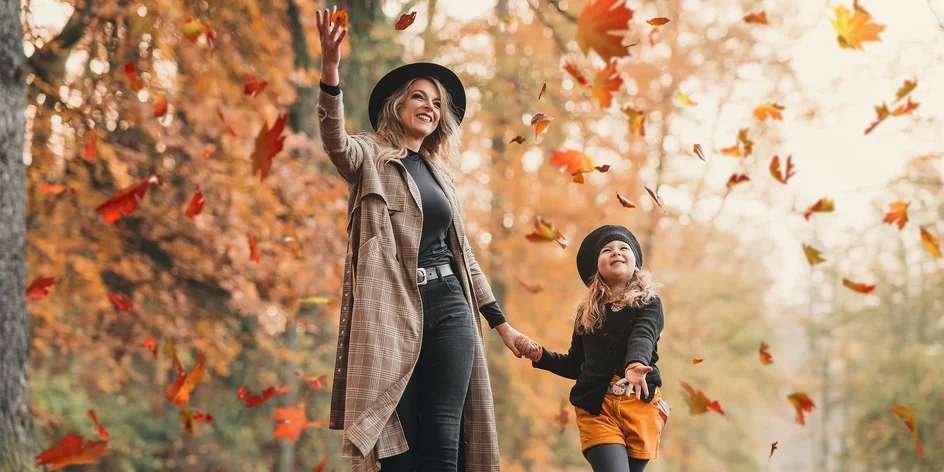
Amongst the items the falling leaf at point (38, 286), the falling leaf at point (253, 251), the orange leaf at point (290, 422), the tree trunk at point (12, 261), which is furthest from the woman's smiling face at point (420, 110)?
the orange leaf at point (290, 422)

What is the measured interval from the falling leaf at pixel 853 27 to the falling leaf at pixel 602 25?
220 centimetres

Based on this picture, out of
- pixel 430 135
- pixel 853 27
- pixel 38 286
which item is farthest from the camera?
pixel 38 286

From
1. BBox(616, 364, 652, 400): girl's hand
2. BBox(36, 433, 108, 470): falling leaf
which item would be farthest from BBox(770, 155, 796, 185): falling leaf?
BBox(36, 433, 108, 470): falling leaf

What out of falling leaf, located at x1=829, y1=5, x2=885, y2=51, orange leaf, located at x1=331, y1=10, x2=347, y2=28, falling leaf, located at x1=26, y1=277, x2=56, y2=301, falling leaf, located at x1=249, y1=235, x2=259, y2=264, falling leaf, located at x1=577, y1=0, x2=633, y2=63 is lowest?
orange leaf, located at x1=331, y1=10, x2=347, y2=28

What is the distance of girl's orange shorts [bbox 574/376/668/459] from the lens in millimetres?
2965

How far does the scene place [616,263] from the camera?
3184 millimetres

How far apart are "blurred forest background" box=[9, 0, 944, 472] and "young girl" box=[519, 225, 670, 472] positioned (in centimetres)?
239

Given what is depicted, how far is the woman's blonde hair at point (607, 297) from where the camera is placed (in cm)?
309

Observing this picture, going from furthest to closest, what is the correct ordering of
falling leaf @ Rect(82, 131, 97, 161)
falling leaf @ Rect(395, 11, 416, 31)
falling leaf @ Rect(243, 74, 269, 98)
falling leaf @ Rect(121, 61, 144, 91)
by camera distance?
falling leaf @ Rect(243, 74, 269, 98), falling leaf @ Rect(82, 131, 97, 161), falling leaf @ Rect(121, 61, 144, 91), falling leaf @ Rect(395, 11, 416, 31)

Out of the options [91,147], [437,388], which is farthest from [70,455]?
[91,147]

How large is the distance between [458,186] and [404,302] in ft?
27.2

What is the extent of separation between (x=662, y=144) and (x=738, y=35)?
5.81ft

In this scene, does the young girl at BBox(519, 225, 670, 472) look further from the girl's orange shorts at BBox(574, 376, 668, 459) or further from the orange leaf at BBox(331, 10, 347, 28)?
the orange leaf at BBox(331, 10, 347, 28)

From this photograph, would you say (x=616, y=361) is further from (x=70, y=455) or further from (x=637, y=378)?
(x=70, y=455)
